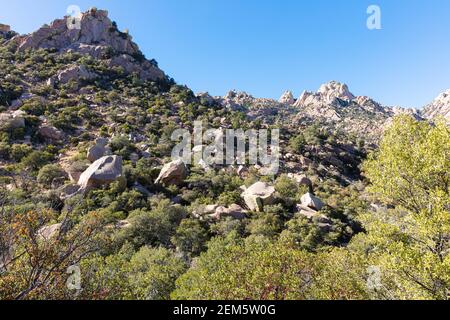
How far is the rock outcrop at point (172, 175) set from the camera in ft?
102

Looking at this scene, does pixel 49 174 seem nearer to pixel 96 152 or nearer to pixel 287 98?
pixel 96 152

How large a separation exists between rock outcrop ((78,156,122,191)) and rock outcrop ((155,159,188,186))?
4685 mm

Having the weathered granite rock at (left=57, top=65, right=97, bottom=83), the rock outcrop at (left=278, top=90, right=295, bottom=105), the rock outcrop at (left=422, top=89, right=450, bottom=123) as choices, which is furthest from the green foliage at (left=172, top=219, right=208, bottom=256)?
the rock outcrop at (left=422, top=89, right=450, bottom=123)

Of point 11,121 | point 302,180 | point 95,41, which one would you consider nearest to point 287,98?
point 95,41

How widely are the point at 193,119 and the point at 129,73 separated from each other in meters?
23.2

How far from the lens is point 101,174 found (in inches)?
1076

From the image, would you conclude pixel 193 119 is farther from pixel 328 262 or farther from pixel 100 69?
pixel 328 262

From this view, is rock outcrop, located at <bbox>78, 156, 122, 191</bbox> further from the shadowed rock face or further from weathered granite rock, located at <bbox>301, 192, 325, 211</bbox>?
the shadowed rock face

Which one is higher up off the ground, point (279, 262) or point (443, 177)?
point (443, 177)

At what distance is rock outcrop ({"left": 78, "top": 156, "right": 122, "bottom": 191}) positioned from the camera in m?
26.7

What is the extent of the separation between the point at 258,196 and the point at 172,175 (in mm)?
9950

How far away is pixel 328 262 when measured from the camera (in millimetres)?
12711
